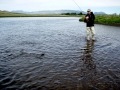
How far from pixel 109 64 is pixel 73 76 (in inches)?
112

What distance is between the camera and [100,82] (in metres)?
7.09

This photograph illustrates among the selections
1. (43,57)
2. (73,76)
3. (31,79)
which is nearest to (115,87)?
(73,76)

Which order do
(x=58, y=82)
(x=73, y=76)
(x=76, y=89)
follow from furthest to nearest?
(x=73, y=76) → (x=58, y=82) → (x=76, y=89)

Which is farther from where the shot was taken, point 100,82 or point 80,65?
point 80,65

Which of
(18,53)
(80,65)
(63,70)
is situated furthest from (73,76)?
(18,53)

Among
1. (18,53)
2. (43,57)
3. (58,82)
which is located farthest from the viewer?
(18,53)

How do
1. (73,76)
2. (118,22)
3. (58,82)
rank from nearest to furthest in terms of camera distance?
(58,82), (73,76), (118,22)

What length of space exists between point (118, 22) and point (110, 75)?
29.9 metres

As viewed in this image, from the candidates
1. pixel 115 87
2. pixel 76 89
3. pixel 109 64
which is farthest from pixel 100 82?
pixel 109 64

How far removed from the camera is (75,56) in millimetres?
11062

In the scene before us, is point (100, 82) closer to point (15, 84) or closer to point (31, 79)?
point (31, 79)

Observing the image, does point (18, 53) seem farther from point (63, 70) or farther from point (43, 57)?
point (63, 70)

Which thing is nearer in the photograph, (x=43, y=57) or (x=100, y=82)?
(x=100, y=82)

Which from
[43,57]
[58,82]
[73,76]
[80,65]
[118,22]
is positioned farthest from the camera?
[118,22]
